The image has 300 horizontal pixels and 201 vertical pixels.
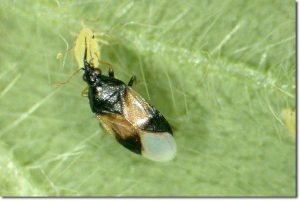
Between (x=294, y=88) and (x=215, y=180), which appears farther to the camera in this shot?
(x=215, y=180)

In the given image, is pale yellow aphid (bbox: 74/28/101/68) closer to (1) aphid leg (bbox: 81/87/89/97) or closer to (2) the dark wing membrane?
(1) aphid leg (bbox: 81/87/89/97)

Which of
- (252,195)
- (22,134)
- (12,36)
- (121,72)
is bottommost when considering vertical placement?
(252,195)

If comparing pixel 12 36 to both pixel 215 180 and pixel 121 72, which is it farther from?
pixel 215 180

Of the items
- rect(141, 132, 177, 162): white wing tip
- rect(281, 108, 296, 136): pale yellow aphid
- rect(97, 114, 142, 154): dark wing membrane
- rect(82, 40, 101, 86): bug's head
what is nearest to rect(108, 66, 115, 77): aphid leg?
rect(82, 40, 101, 86): bug's head

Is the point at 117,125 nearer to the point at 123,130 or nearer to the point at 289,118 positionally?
the point at 123,130

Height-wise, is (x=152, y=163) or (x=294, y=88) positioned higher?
(x=294, y=88)

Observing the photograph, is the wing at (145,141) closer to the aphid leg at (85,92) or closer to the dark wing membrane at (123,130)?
the dark wing membrane at (123,130)

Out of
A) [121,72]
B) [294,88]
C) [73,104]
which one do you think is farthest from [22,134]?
[294,88]
